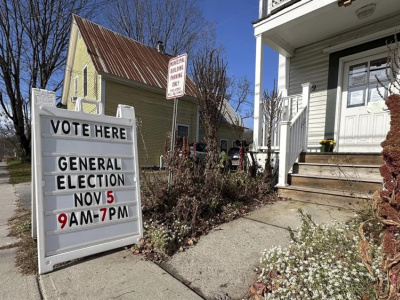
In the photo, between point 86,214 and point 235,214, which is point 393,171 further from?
point 86,214

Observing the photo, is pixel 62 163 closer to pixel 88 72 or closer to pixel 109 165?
pixel 109 165

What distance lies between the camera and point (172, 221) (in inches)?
109

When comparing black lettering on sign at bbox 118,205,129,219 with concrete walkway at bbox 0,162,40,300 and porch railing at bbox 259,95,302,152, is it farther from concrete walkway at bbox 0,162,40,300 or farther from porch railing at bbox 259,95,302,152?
porch railing at bbox 259,95,302,152

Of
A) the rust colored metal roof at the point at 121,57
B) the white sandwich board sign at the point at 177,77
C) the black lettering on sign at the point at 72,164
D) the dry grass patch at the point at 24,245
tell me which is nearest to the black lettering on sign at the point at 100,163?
the black lettering on sign at the point at 72,164

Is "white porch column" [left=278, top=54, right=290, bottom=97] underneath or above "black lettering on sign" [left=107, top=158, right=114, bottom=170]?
above

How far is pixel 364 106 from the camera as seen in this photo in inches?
196

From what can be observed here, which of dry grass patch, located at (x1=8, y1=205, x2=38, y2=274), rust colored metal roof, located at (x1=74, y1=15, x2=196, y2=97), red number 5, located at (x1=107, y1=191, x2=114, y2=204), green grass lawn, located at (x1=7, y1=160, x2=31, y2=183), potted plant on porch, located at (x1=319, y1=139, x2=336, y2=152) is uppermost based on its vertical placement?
rust colored metal roof, located at (x1=74, y1=15, x2=196, y2=97)

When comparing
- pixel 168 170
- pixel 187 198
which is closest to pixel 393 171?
pixel 187 198

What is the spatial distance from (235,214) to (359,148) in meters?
3.65

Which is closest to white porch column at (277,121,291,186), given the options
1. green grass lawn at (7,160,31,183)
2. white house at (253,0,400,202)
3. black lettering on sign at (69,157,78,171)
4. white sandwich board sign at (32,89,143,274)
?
white house at (253,0,400,202)

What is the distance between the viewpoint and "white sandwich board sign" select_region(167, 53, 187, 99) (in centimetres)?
318

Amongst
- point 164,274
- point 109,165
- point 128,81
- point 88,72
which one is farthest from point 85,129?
point 88,72

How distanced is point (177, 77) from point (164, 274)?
2.52 meters

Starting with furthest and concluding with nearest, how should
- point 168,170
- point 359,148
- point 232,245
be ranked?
1. point 359,148
2. point 168,170
3. point 232,245
